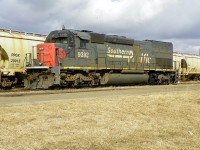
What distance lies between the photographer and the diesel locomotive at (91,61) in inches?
870

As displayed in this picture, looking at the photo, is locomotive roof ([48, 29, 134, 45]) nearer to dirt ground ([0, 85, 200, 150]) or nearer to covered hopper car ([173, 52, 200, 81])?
dirt ground ([0, 85, 200, 150])

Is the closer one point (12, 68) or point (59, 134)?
point (59, 134)

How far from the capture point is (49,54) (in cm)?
2220

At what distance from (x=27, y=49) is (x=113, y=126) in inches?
603

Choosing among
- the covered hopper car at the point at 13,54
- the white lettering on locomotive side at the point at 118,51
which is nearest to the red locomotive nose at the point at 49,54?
the covered hopper car at the point at 13,54

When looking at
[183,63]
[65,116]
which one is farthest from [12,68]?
[183,63]

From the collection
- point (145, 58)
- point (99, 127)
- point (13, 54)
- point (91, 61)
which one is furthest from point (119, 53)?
point (99, 127)

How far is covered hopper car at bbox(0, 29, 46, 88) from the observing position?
22.1 meters

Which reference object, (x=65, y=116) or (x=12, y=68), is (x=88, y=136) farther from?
(x=12, y=68)

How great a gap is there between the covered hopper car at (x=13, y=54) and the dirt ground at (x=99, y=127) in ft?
35.4

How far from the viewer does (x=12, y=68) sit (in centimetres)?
2255

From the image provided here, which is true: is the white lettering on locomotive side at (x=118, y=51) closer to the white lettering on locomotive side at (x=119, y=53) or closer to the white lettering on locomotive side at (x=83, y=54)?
the white lettering on locomotive side at (x=119, y=53)

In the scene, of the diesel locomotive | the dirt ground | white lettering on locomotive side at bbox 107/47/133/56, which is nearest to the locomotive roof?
the diesel locomotive

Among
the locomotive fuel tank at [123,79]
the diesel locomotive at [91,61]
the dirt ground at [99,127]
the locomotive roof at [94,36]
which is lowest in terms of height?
the dirt ground at [99,127]
